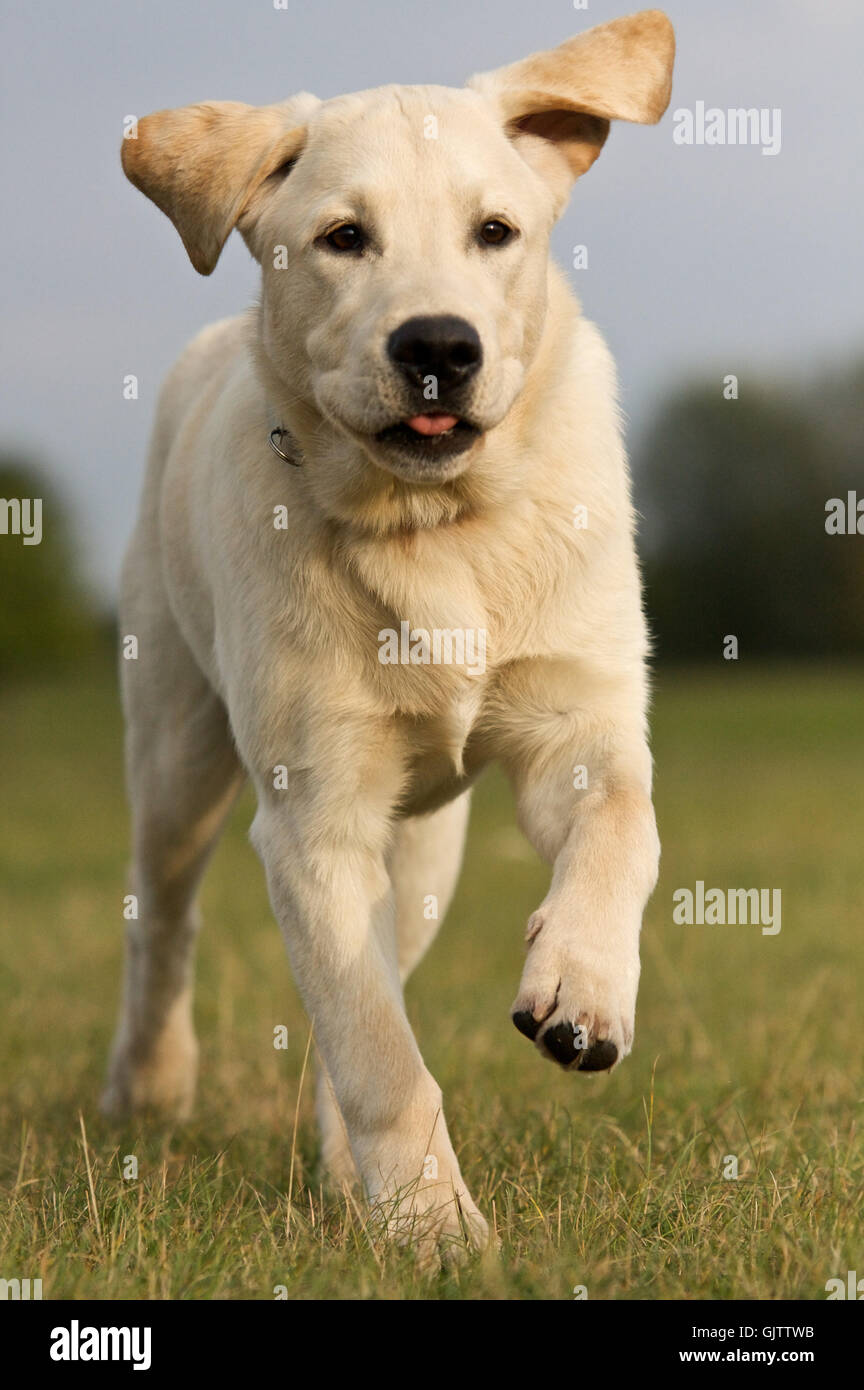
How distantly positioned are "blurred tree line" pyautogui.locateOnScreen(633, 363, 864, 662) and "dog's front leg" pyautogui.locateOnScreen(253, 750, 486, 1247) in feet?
80.5

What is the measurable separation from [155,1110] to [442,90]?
11.3 feet

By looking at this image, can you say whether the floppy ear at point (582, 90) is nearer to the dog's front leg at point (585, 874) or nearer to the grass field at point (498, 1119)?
the dog's front leg at point (585, 874)

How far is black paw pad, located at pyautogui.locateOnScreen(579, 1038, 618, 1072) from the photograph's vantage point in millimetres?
3230

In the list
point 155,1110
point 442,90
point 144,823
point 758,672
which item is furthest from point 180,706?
point 758,672

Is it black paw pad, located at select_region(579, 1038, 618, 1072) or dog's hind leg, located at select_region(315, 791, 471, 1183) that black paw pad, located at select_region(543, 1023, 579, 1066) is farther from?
dog's hind leg, located at select_region(315, 791, 471, 1183)

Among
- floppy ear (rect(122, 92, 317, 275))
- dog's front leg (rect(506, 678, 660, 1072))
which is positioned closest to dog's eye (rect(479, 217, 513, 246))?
floppy ear (rect(122, 92, 317, 275))

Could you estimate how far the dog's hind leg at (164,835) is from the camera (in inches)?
218

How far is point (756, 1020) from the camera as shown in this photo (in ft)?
22.4

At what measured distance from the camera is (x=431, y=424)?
12.1 ft

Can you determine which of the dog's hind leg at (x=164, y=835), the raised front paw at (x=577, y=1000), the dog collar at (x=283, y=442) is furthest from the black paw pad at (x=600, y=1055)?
the dog's hind leg at (x=164, y=835)

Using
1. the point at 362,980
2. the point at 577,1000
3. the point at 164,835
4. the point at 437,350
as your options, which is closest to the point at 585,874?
the point at 577,1000

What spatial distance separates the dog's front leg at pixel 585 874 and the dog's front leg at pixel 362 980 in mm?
378

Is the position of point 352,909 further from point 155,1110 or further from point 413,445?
point 155,1110

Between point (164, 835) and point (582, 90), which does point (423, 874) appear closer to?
point (164, 835)
